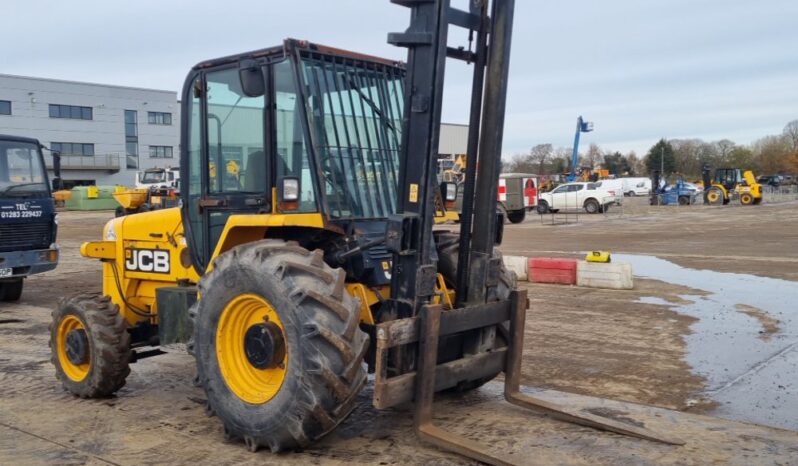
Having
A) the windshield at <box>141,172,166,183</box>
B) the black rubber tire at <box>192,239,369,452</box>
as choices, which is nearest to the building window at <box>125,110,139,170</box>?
the windshield at <box>141,172,166,183</box>

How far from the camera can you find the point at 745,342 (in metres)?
8.48

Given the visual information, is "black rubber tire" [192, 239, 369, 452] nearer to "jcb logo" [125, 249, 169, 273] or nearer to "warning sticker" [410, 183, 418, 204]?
"warning sticker" [410, 183, 418, 204]

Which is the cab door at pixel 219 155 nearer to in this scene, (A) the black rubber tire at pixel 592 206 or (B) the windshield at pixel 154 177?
(A) the black rubber tire at pixel 592 206

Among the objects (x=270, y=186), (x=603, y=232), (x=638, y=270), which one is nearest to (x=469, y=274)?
(x=270, y=186)

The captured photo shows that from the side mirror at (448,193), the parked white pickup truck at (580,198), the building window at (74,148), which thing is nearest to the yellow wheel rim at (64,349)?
the side mirror at (448,193)

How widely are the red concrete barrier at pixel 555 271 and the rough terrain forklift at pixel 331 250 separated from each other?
23.8 ft

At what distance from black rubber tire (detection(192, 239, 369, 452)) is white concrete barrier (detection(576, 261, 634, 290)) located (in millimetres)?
8845

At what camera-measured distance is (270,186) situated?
538 centimetres

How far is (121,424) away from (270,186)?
7.15ft

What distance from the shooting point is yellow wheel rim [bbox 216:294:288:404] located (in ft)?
16.1

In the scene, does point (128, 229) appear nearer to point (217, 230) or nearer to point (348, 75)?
point (217, 230)

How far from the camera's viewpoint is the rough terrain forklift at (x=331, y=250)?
4.62 meters

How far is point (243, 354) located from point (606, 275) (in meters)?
8.87

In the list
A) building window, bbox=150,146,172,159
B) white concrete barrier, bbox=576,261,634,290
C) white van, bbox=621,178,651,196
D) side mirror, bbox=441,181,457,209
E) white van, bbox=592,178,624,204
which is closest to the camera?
side mirror, bbox=441,181,457,209
